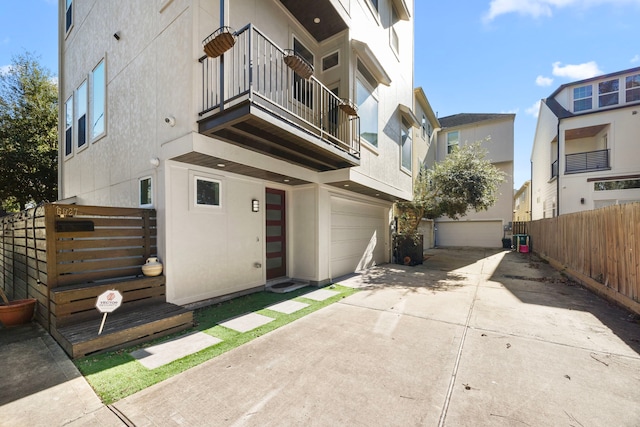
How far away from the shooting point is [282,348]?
356cm

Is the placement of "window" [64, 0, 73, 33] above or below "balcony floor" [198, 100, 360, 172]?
above

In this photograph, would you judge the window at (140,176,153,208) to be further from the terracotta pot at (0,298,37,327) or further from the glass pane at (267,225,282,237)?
the glass pane at (267,225,282,237)

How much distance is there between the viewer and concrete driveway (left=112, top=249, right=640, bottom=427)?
2299 mm

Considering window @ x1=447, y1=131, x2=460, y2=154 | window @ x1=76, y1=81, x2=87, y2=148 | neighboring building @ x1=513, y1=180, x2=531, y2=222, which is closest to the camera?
window @ x1=76, y1=81, x2=87, y2=148

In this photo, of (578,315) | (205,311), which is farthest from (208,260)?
(578,315)

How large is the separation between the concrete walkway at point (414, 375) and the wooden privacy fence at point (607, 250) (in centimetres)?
61

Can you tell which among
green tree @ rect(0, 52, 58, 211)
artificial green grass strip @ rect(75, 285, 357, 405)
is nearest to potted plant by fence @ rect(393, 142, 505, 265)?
artificial green grass strip @ rect(75, 285, 357, 405)

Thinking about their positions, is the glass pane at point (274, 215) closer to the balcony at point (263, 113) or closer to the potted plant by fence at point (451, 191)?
the balcony at point (263, 113)

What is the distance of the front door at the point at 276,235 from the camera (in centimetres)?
732

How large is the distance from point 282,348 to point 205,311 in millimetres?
2236

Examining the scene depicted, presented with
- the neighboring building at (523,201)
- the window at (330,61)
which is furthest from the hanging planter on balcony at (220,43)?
the neighboring building at (523,201)

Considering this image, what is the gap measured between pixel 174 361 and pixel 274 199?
4.92 meters

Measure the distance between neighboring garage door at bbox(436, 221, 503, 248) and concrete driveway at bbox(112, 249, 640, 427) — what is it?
53.0 ft

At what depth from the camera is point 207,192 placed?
5.45 m
